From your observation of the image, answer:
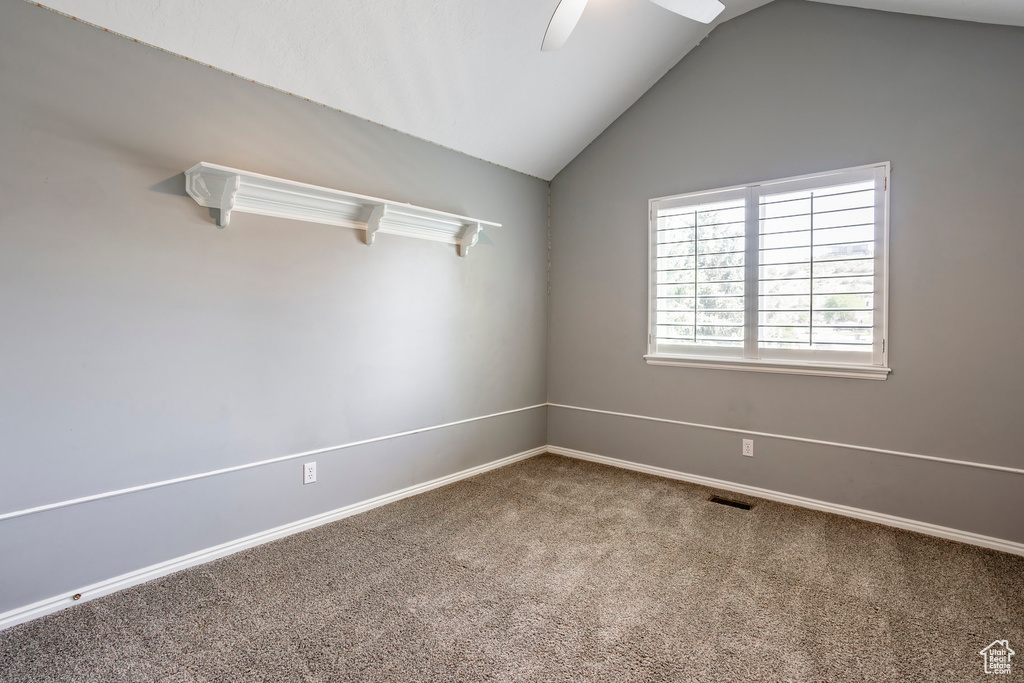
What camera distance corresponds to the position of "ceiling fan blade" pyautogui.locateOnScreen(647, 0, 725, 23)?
6.50 ft

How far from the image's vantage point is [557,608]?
2012 millimetres

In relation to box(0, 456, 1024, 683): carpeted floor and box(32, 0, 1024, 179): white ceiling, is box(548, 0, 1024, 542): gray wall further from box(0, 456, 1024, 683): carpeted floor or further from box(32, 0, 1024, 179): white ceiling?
box(0, 456, 1024, 683): carpeted floor

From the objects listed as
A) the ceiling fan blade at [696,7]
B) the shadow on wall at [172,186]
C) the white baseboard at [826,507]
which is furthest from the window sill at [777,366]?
the shadow on wall at [172,186]

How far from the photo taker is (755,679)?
1.61m

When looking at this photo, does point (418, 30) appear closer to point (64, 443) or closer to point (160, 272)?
point (160, 272)

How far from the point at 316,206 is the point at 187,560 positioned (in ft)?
6.01

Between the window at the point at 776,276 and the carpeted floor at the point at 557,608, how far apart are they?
1038mm

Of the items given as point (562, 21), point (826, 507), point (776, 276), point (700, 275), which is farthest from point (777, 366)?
point (562, 21)

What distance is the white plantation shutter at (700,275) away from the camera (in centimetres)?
333

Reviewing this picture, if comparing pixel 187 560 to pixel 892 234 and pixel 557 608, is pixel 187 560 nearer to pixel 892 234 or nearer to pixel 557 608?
pixel 557 608

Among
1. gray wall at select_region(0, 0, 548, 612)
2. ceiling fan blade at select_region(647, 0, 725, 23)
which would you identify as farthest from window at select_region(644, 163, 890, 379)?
gray wall at select_region(0, 0, 548, 612)

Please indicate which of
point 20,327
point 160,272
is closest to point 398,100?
point 160,272

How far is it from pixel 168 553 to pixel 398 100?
8.56 ft

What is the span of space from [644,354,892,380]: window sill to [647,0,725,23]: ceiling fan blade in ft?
6.74
